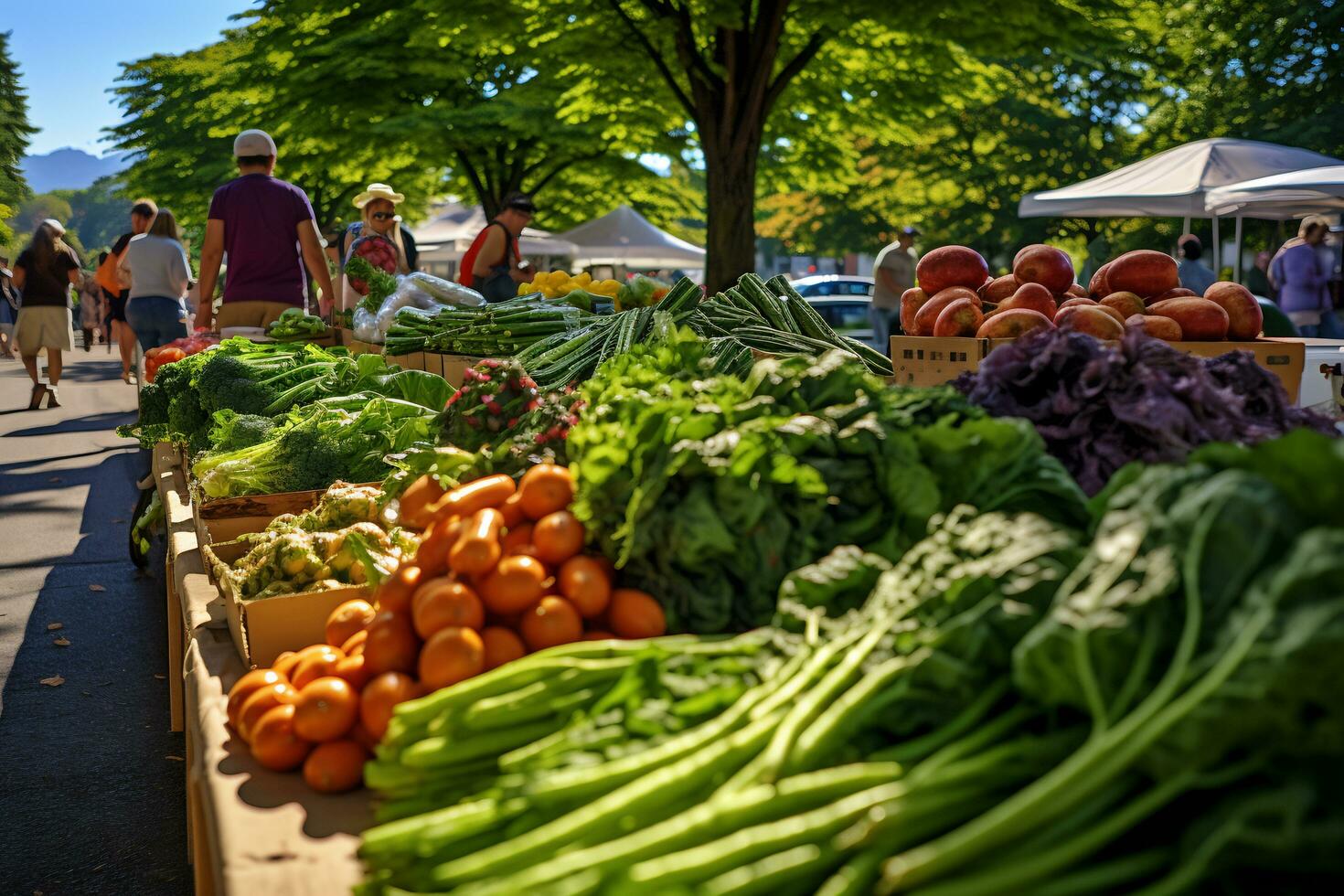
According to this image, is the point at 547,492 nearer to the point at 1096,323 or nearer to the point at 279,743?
the point at 279,743

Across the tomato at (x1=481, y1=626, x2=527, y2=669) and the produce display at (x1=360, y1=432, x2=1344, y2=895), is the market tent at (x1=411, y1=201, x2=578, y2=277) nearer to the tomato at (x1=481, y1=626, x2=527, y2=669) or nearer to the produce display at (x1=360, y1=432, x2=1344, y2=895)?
the tomato at (x1=481, y1=626, x2=527, y2=669)

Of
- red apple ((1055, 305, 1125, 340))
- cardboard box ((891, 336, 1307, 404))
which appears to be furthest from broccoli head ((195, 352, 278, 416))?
red apple ((1055, 305, 1125, 340))

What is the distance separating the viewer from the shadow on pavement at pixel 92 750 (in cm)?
324

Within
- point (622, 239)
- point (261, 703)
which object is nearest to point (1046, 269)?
point (261, 703)

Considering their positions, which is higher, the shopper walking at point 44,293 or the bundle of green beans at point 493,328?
the shopper walking at point 44,293

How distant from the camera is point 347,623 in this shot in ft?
7.25

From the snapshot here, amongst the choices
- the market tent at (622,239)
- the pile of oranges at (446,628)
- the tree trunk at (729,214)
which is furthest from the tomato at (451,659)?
the market tent at (622,239)

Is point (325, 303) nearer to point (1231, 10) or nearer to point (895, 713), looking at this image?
point (895, 713)

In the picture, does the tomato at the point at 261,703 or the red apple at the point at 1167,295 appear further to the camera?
the red apple at the point at 1167,295

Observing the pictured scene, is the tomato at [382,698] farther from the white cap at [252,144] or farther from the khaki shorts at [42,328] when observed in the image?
the khaki shorts at [42,328]

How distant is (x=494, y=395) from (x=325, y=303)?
21.7 feet

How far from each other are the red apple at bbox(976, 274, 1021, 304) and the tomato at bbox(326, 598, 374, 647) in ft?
8.84

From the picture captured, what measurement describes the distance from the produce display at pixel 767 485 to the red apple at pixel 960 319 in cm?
177

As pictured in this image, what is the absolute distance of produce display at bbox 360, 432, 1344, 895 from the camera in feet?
3.77
